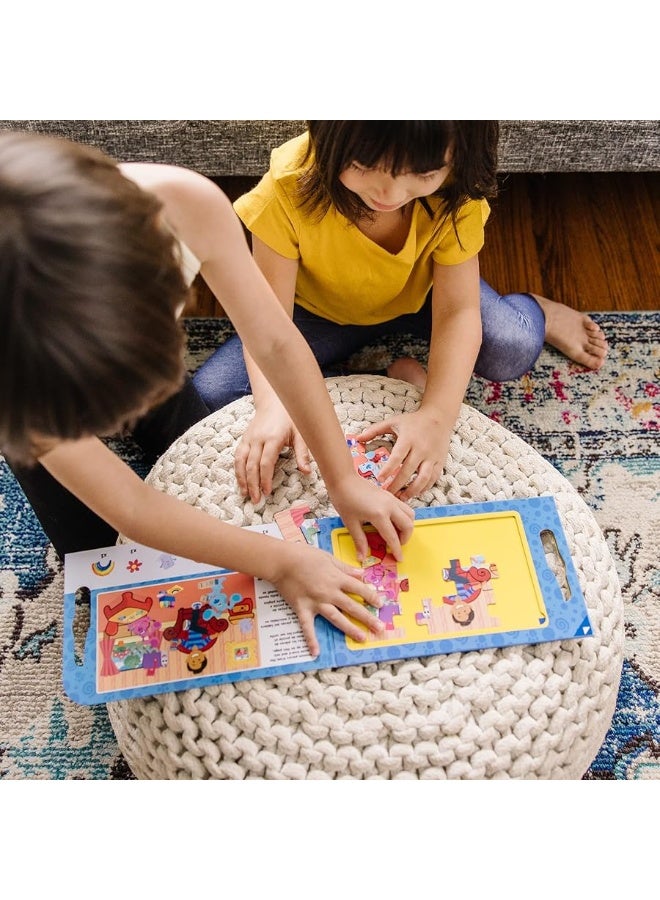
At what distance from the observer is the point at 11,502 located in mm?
969

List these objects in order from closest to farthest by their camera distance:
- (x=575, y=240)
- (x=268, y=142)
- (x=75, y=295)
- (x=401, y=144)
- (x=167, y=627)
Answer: (x=75, y=295) → (x=401, y=144) → (x=167, y=627) → (x=268, y=142) → (x=575, y=240)

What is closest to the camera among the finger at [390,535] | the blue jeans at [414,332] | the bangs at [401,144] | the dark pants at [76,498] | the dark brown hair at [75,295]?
the dark brown hair at [75,295]

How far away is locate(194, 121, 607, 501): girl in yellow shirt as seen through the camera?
0.59 m

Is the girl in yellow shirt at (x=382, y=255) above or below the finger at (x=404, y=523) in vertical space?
above

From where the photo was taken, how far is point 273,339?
64 centimetres

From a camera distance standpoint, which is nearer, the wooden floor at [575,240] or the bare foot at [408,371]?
the bare foot at [408,371]

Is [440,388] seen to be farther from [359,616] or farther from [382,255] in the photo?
[359,616]

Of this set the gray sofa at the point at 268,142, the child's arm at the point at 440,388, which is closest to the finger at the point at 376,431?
the child's arm at the point at 440,388

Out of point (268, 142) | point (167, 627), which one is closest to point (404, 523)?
point (167, 627)

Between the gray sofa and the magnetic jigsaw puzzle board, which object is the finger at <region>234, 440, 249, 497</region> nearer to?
the magnetic jigsaw puzzle board

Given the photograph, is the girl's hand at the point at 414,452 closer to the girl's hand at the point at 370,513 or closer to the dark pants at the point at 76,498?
the girl's hand at the point at 370,513

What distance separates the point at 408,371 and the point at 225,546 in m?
0.44

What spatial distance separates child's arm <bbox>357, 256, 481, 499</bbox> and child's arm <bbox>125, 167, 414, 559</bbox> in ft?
0.14

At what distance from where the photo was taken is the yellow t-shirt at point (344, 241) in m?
0.72
